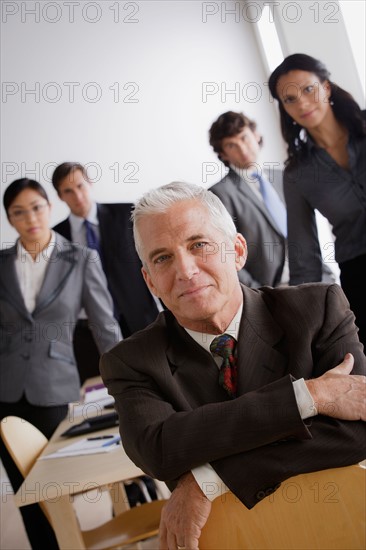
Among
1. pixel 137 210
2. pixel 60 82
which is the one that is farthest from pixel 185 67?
pixel 137 210

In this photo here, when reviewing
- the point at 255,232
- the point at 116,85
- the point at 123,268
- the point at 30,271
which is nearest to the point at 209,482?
the point at 255,232

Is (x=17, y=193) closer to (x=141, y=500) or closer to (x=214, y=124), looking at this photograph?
(x=214, y=124)

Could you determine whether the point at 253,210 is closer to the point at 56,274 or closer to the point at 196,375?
the point at 56,274

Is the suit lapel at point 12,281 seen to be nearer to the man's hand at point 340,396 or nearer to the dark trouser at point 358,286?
the dark trouser at point 358,286

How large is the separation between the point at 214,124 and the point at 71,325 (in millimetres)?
1224

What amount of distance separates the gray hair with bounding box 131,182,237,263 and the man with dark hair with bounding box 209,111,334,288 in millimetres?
1593

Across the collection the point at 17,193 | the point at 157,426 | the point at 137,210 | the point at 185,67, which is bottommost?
the point at 157,426

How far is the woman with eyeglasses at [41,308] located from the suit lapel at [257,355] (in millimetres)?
1950

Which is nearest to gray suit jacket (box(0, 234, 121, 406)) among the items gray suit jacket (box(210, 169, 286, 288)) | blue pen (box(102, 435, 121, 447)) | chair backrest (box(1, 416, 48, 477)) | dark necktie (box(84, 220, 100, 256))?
dark necktie (box(84, 220, 100, 256))

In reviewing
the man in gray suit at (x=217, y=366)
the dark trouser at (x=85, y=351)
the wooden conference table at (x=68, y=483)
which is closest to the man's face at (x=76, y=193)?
the dark trouser at (x=85, y=351)

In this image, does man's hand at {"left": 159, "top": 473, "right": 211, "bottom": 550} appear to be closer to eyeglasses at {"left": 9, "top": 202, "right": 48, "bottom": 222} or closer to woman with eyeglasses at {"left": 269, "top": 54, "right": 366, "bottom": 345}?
woman with eyeglasses at {"left": 269, "top": 54, "right": 366, "bottom": 345}

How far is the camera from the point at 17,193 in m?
3.28

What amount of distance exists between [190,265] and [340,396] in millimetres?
388

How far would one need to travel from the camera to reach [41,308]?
318cm
